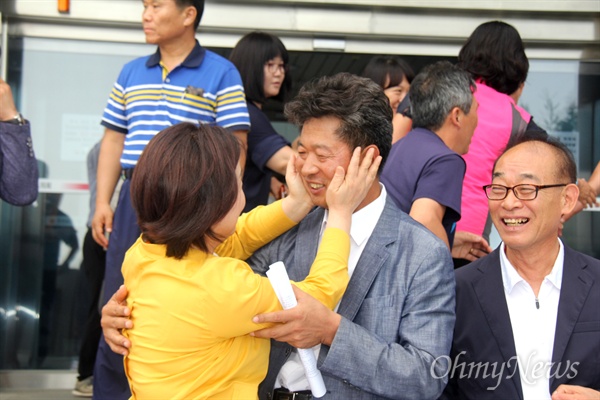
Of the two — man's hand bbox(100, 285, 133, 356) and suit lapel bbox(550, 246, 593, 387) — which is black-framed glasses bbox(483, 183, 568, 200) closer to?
suit lapel bbox(550, 246, 593, 387)

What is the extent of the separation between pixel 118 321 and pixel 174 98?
1654 millimetres

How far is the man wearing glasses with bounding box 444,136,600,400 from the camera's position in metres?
2.67

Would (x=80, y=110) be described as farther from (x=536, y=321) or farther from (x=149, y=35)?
(x=536, y=321)

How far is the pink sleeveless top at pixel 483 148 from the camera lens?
3885 mm

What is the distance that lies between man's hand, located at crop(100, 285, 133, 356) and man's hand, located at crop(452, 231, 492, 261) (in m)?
1.71

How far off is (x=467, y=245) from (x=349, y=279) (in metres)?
1.29

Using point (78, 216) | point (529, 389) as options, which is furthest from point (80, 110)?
point (529, 389)

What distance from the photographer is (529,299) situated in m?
2.83

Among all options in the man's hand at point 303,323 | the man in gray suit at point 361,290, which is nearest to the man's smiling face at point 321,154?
the man in gray suit at point 361,290

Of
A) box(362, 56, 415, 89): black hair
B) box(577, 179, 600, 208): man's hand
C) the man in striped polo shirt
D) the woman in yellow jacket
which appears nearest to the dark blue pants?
the man in striped polo shirt

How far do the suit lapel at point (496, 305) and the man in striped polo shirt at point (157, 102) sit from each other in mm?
1455

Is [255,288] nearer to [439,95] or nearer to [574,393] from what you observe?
[574,393]

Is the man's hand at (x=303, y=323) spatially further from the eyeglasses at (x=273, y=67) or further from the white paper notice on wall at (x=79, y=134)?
the white paper notice on wall at (x=79, y=134)

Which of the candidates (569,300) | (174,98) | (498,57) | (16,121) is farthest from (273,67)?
(569,300)
